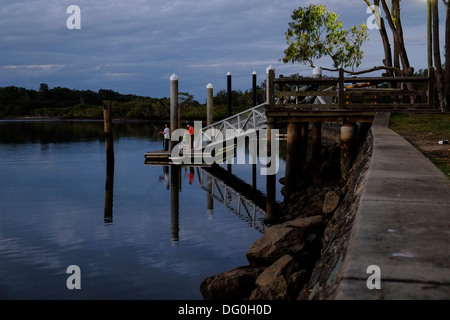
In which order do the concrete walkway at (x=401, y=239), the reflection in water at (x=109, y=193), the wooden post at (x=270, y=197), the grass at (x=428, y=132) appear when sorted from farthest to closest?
the reflection in water at (x=109, y=193) → the wooden post at (x=270, y=197) → the grass at (x=428, y=132) → the concrete walkway at (x=401, y=239)

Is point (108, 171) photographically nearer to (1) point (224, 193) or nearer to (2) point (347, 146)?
(1) point (224, 193)

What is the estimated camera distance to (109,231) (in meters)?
14.2

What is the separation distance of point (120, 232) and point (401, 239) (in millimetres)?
11164

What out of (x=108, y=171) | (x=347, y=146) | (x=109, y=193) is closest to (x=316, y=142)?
(x=347, y=146)

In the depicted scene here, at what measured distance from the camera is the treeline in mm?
79113

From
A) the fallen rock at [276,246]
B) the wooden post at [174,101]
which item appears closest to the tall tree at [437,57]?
the wooden post at [174,101]

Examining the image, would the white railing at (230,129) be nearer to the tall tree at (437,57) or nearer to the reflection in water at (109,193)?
the reflection in water at (109,193)

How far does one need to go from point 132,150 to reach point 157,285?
3048 cm

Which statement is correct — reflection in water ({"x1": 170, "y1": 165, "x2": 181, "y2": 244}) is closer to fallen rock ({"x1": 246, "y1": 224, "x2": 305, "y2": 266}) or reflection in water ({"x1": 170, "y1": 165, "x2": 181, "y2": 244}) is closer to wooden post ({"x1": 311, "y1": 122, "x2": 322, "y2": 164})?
fallen rock ({"x1": 246, "y1": 224, "x2": 305, "y2": 266})

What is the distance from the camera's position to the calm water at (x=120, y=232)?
984 cm

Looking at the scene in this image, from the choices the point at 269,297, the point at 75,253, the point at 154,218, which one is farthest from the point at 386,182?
the point at 154,218

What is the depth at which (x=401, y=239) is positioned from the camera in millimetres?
3924

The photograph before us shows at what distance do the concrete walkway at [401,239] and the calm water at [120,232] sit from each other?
14.8 ft
